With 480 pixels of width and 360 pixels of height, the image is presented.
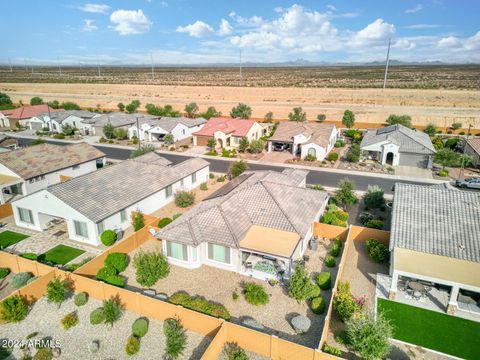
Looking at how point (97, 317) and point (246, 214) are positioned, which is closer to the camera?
point (97, 317)

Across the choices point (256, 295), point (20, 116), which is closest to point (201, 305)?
point (256, 295)

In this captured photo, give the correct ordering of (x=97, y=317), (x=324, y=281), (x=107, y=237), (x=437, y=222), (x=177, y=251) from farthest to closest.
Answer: (x=107, y=237) < (x=177, y=251) < (x=437, y=222) < (x=324, y=281) < (x=97, y=317)

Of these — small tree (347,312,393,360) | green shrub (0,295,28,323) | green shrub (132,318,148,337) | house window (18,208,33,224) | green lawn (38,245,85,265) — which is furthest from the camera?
house window (18,208,33,224)

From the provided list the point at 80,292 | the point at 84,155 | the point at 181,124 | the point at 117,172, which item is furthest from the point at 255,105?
the point at 80,292

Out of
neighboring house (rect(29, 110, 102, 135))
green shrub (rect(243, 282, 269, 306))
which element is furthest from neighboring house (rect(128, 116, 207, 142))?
green shrub (rect(243, 282, 269, 306))

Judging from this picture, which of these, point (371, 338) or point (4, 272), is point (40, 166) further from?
point (371, 338)

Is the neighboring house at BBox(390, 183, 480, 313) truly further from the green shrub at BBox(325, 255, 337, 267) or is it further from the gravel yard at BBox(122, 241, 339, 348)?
the gravel yard at BBox(122, 241, 339, 348)

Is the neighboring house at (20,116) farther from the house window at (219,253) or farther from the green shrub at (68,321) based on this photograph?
the green shrub at (68,321)
